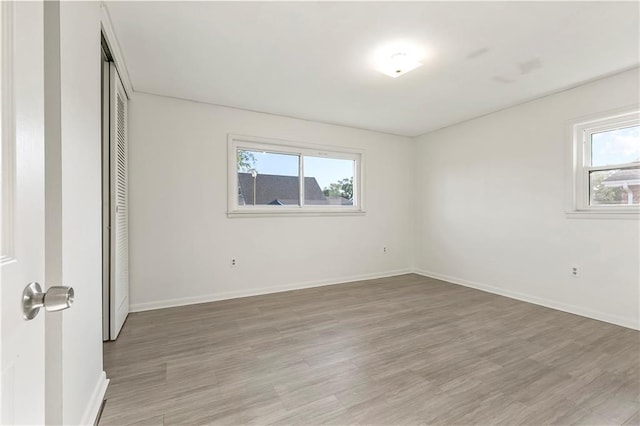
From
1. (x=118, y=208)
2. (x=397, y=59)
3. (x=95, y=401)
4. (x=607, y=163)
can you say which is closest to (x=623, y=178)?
(x=607, y=163)

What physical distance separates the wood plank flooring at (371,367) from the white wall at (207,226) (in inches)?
18.6

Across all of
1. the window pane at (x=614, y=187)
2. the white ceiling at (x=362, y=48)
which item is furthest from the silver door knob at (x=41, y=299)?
the window pane at (x=614, y=187)

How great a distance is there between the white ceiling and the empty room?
0.08ft

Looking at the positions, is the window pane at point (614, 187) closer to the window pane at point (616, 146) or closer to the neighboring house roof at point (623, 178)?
the neighboring house roof at point (623, 178)

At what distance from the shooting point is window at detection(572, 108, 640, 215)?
298cm

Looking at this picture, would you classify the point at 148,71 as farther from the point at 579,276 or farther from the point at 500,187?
the point at 579,276

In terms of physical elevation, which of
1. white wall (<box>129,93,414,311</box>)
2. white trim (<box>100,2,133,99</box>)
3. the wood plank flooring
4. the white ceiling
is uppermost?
the white ceiling

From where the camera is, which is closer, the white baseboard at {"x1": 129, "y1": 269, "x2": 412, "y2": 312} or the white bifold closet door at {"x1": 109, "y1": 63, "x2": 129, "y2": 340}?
the white bifold closet door at {"x1": 109, "y1": 63, "x2": 129, "y2": 340}

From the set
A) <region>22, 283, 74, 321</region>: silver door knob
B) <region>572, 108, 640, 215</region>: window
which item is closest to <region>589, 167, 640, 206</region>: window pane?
<region>572, 108, 640, 215</region>: window

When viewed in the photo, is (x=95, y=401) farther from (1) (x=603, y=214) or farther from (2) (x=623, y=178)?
(2) (x=623, y=178)

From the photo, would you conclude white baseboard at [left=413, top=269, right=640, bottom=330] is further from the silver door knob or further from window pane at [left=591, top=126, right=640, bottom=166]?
the silver door knob

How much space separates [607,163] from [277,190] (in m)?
3.90

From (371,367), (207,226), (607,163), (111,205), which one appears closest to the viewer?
(371,367)

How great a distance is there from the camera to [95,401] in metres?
1.64
